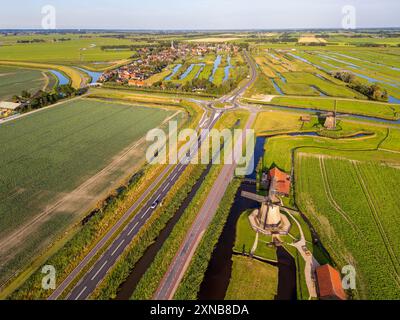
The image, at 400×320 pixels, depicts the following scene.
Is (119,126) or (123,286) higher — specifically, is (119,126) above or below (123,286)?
above

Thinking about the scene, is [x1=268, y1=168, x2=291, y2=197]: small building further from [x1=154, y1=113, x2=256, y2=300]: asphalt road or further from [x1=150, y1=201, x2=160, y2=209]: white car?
[x1=150, y1=201, x2=160, y2=209]: white car

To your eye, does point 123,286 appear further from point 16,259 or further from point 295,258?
point 295,258

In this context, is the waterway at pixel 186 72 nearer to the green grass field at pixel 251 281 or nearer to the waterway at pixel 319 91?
the waterway at pixel 319 91

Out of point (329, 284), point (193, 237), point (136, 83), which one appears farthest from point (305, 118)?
point (136, 83)

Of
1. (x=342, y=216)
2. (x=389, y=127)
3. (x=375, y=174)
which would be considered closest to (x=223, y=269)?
(x=342, y=216)

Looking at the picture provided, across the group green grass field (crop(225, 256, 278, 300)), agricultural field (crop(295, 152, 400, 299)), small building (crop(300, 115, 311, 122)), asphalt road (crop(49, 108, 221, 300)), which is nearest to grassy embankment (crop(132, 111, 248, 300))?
asphalt road (crop(49, 108, 221, 300))
